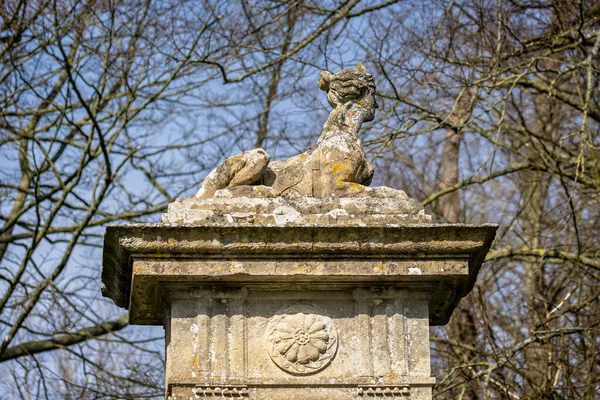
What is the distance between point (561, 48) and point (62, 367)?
10.1 metres

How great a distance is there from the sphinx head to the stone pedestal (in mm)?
821

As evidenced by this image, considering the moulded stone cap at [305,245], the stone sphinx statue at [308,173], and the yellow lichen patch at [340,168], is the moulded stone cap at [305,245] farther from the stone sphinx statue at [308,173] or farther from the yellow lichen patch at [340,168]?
the yellow lichen patch at [340,168]

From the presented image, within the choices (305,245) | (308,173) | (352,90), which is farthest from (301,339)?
(352,90)

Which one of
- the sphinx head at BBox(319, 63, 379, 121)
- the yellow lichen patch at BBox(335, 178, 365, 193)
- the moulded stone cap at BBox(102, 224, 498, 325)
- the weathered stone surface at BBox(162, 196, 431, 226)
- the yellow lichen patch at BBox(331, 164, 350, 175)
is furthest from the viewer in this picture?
the sphinx head at BBox(319, 63, 379, 121)

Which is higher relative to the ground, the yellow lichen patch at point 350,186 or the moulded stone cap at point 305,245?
the yellow lichen patch at point 350,186

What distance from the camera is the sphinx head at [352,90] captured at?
7273 millimetres

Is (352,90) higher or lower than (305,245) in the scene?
higher

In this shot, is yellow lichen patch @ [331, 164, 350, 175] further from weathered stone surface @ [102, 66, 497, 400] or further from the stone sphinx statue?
weathered stone surface @ [102, 66, 497, 400]

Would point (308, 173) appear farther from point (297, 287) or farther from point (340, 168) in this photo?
point (297, 287)

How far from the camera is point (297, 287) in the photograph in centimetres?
657

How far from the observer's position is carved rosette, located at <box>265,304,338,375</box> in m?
6.45

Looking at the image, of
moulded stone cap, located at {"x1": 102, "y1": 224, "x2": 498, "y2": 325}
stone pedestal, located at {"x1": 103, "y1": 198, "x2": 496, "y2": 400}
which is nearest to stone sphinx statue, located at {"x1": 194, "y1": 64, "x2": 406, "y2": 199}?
stone pedestal, located at {"x1": 103, "y1": 198, "x2": 496, "y2": 400}

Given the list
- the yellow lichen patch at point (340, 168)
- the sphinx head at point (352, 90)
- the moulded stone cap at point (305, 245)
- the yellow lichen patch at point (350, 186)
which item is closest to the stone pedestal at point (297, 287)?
the moulded stone cap at point (305, 245)

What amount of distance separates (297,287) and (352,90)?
1.21m
